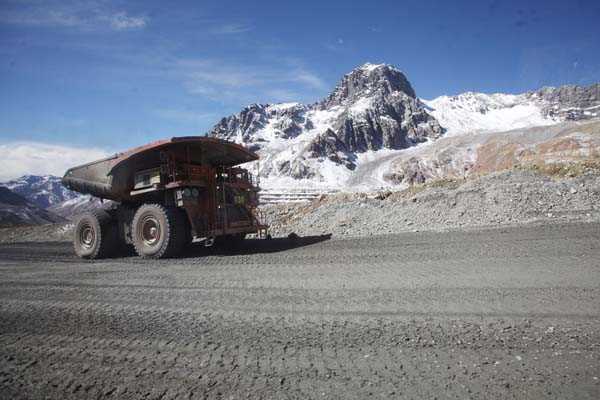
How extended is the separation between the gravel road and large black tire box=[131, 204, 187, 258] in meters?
1.98

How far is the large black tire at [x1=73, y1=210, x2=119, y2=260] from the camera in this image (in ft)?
36.3

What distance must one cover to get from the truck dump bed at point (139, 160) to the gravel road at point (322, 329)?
3.79 metres

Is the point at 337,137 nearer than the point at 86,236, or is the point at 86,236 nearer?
the point at 86,236

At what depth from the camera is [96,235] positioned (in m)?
11.1

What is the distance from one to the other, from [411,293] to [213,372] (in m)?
3.04

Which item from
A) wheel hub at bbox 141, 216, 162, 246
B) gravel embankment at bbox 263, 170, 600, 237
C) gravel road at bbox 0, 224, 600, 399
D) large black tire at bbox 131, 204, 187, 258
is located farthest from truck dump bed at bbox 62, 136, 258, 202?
gravel embankment at bbox 263, 170, 600, 237

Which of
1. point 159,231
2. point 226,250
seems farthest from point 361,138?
point 159,231

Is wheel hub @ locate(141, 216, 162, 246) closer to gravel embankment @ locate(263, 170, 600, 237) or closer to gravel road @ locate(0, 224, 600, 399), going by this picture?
gravel road @ locate(0, 224, 600, 399)

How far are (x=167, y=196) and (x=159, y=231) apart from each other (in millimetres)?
1053

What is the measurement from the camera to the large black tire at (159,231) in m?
9.59

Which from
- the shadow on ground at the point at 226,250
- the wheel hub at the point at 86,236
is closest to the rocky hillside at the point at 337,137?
the shadow on ground at the point at 226,250

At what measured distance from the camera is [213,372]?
3178mm

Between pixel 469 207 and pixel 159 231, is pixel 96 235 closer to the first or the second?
pixel 159 231

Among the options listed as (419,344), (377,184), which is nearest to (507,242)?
(419,344)
